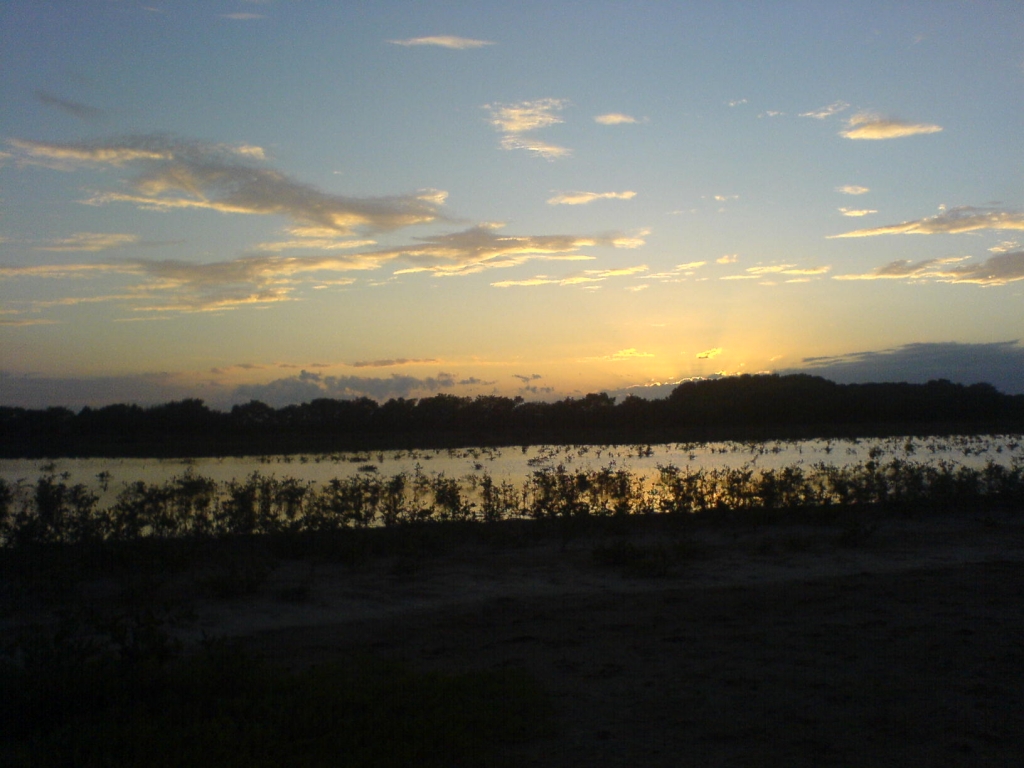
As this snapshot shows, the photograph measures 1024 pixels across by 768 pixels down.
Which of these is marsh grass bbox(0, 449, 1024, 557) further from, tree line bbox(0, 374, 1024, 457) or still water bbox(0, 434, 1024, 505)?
tree line bbox(0, 374, 1024, 457)

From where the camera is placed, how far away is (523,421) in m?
43.9

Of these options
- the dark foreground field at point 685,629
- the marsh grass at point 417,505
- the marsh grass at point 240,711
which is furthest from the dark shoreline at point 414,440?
the marsh grass at point 240,711

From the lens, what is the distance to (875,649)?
20.7ft

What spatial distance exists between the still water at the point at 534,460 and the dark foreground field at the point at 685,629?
9.29 metres

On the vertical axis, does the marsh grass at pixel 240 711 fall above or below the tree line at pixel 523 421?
below

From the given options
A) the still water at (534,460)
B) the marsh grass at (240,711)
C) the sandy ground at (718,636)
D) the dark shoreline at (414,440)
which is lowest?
the sandy ground at (718,636)

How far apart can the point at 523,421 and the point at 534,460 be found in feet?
57.6

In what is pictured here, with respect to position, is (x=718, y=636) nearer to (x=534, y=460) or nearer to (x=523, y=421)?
Result: (x=534, y=460)

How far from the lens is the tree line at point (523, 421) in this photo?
3803cm

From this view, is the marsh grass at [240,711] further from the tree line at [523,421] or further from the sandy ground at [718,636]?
the tree line at [523,421]

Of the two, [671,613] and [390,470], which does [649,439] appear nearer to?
[390,470]

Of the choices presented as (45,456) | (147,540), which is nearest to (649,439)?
(45,456)

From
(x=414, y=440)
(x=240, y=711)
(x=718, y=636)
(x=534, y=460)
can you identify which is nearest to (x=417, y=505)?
(x=718, y=636)

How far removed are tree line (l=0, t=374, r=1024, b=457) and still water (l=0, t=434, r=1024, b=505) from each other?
4299 millimetres
